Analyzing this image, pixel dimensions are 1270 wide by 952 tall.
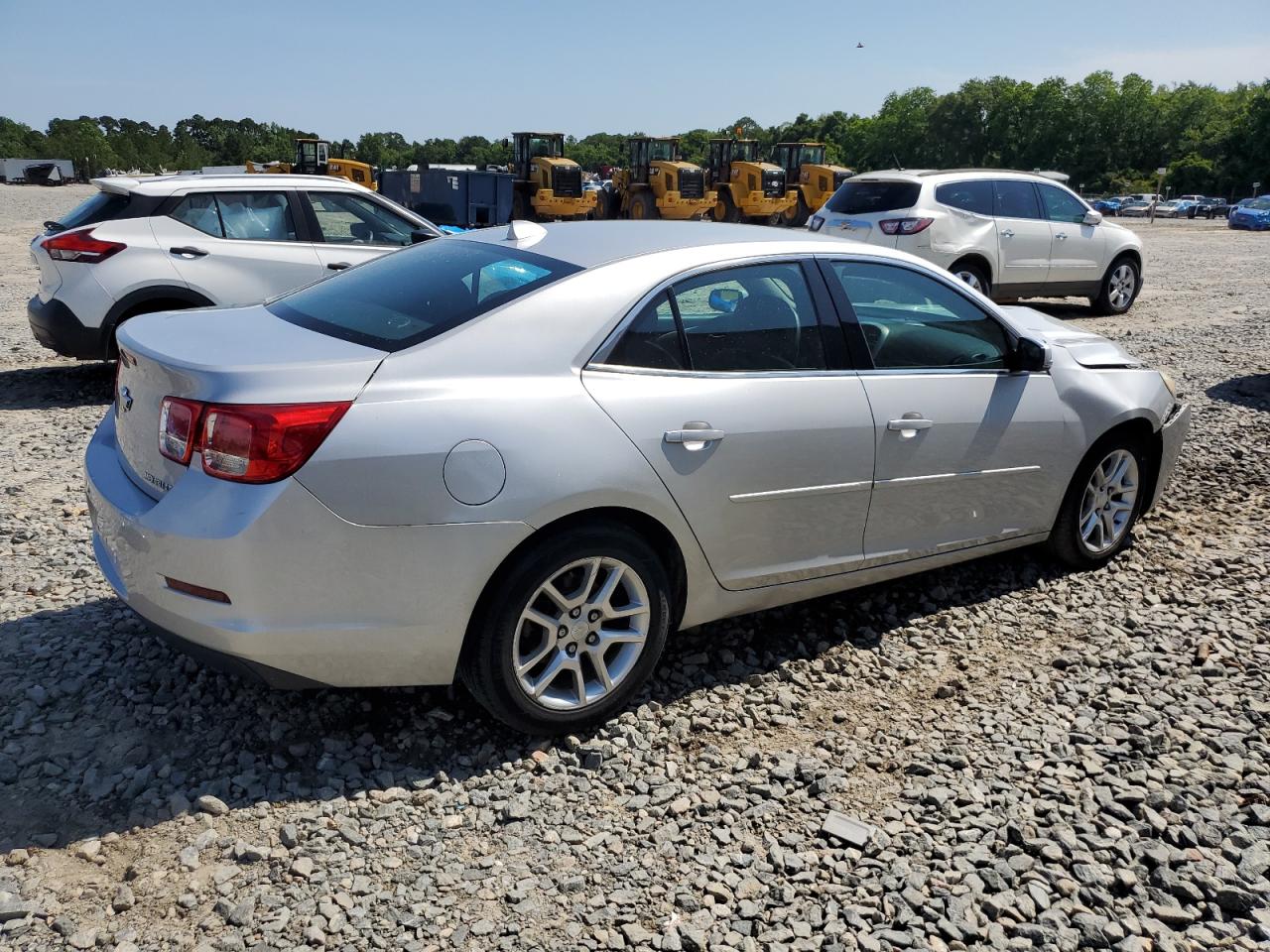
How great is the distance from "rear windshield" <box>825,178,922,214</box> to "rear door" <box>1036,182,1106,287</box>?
192 centimetres

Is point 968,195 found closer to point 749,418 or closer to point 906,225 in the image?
point 906,225

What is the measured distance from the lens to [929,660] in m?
4.23

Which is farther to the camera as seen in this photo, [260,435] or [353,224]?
[353,224]

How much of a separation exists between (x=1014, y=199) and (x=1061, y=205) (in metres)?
0.80

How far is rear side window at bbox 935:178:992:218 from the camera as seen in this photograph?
39.4 feet

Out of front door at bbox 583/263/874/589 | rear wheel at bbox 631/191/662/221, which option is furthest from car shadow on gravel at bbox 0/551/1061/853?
rear wheel at bbox 631/191/662/221

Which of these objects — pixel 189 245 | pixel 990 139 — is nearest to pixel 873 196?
pixel 189 245

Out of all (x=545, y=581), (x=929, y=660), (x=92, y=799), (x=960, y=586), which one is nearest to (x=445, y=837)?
(x=545, y=581)

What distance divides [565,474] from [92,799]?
1689 mm

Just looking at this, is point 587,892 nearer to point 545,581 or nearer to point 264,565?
point 545,581

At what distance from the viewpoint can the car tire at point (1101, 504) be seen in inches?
191

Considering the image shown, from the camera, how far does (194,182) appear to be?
8195 millimetres

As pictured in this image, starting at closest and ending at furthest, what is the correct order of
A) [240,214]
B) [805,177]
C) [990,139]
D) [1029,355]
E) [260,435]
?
[260,435] → [1029,355] → [240,214] → [805,177] → [990,139]

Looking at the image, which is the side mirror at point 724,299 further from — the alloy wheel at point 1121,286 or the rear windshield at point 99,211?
the alloy wheel at point 1121,286
